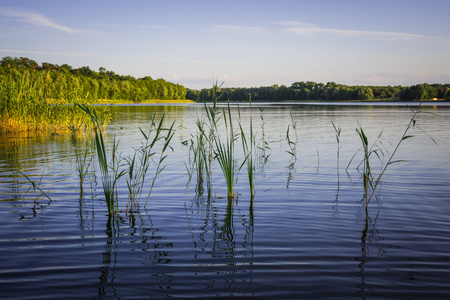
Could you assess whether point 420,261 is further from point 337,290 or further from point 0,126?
point 0,126

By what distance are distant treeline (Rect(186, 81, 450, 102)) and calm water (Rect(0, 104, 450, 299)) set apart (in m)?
94.8

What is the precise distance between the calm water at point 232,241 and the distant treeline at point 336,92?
311ft

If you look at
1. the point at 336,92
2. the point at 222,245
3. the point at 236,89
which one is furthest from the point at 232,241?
the point at 336,92

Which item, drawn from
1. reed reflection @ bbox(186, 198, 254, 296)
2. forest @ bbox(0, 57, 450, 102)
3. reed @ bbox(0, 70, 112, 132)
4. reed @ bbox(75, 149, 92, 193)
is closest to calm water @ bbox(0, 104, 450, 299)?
reed reflection @ bbox(186, 198, 254, 296)

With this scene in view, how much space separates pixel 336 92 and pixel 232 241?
16167cm

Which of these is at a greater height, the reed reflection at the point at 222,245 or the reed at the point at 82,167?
the reed at the point at 82,167

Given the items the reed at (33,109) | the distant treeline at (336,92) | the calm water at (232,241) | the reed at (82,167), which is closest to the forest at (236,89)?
the distant treeline at (336,92)

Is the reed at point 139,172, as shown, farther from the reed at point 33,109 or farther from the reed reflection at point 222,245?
the reed at point 33,109

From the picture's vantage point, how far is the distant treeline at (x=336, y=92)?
125 metres

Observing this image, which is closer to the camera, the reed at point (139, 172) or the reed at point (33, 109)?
the reed at point (139, 172)

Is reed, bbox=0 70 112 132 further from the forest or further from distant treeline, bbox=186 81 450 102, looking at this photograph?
distant treeline, bbox=186 81 450 102

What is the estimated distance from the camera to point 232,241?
5.21 metres

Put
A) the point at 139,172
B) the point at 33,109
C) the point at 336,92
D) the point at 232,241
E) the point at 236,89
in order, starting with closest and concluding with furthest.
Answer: the point at 232,241 < the point at 139,172 < the point at 33,109 < the point at 236,89 < the point at 336,92

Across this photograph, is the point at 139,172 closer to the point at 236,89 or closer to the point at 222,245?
the point at 222,245
